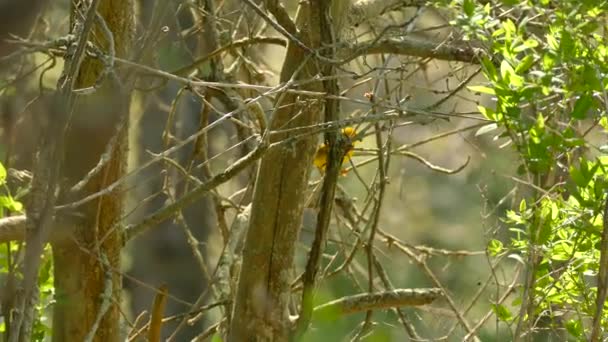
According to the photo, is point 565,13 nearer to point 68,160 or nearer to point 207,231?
point 68,160

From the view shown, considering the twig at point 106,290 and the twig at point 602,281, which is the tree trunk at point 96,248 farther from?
the twig at point 602,281

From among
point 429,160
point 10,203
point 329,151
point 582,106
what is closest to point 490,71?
point 582,106

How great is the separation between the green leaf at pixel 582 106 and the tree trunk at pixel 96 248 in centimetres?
113

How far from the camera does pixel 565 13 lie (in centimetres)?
194

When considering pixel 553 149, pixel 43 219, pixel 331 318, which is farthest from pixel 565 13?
pixel 331 318

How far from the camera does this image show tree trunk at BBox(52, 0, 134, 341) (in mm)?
2619

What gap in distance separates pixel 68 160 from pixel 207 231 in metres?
5.01

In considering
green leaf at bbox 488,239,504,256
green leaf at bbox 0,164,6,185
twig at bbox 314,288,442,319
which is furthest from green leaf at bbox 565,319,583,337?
green leaf at bbox 0,164,6,185

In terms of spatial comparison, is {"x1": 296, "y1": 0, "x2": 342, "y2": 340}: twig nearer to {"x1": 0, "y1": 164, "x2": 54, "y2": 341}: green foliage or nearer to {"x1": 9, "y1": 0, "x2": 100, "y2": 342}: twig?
{"x1": 0, "y1": 164, "x2": 54, "y2": 341}: green foliage

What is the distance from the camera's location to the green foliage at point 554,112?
1973mm

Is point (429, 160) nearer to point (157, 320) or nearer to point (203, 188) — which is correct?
point (203, 188)

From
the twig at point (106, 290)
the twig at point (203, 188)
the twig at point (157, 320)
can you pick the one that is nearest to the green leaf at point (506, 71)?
the twig at point (203, 188)

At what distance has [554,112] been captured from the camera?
2.26 m

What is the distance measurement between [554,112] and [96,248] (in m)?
1.21
